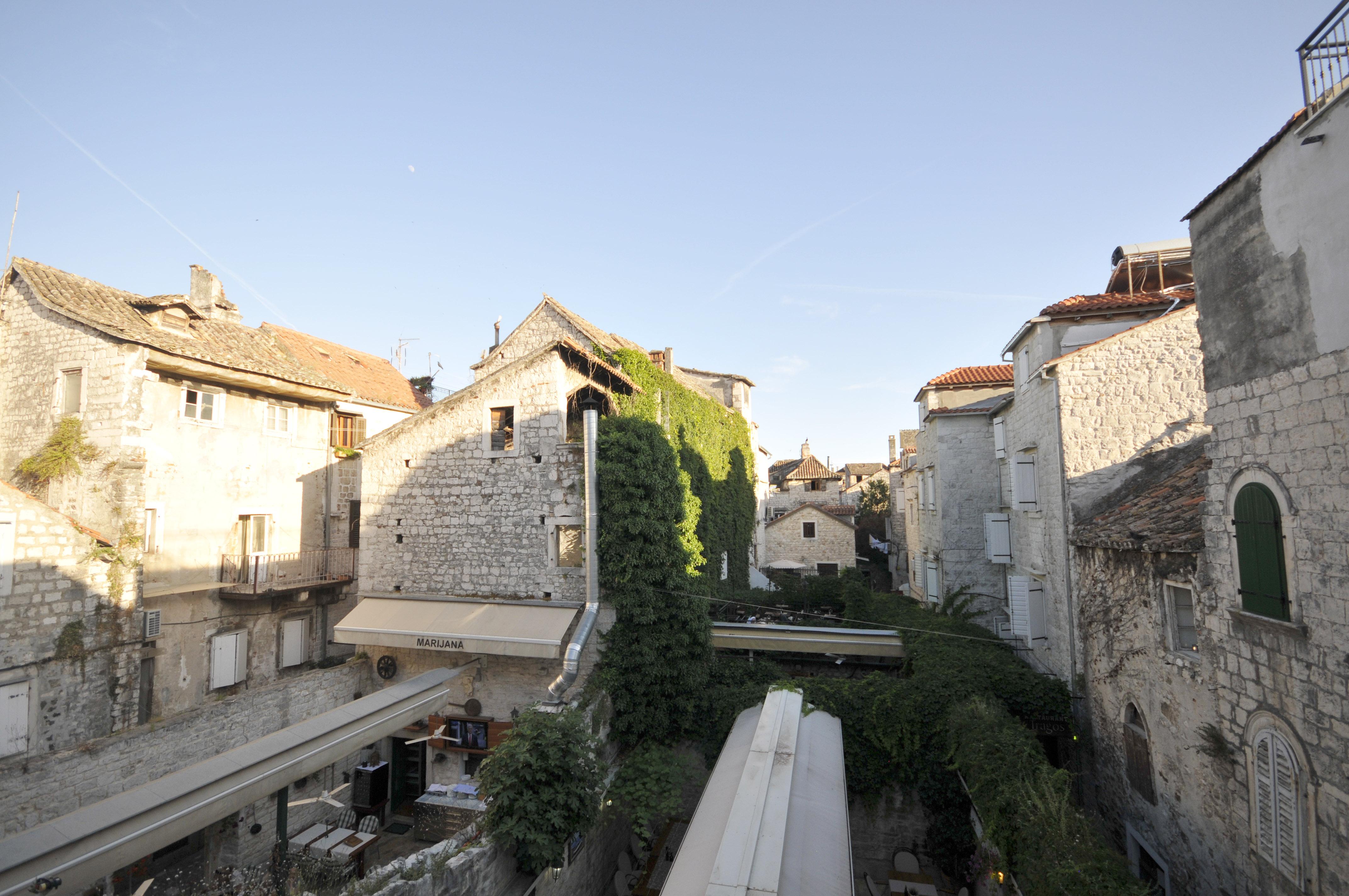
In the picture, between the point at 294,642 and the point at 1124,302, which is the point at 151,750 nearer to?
the point at 294,642

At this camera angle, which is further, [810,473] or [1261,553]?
[810,473]

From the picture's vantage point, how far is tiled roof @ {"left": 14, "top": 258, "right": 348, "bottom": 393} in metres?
14.5

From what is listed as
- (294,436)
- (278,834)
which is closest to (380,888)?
(278,834)

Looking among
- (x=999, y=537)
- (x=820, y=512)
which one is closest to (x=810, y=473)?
(x=820, y=512)

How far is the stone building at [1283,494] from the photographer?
5.94 metres

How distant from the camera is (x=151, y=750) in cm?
1143

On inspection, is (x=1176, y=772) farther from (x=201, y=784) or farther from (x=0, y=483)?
(x=0, y=483)

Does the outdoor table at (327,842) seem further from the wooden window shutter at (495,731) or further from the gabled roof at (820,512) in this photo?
the gabled roof at (820,512)

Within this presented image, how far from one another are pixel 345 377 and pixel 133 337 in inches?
313

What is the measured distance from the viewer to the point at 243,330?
60.5 ft

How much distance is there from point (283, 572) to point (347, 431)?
5.12 metres

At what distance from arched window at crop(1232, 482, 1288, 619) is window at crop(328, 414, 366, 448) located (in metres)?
21.3

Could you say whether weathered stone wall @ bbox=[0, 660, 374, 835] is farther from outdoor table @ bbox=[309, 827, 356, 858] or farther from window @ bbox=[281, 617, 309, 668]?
window @ bbox=[281, 617, 309, 668]

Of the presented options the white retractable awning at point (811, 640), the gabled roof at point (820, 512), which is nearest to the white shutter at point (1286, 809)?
the white retractable awning at point (811, 640)
